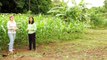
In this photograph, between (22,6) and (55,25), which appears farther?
(22,6)

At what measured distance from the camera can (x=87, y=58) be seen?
37.7 ft

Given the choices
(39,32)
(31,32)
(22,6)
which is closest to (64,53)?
(31,32)

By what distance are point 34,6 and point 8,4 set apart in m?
3.31

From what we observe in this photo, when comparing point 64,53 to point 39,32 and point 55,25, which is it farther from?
point 55,25

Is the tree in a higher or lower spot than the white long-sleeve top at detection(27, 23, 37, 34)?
higher

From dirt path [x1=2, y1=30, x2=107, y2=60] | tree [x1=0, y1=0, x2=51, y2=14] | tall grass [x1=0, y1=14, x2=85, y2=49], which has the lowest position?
dirt path [x1=2, y1=30, x2=107, y2=60]

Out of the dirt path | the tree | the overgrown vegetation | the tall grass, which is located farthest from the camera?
the tree

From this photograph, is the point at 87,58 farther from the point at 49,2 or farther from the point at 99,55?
the point at 49,2

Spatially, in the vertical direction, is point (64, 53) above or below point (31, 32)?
below

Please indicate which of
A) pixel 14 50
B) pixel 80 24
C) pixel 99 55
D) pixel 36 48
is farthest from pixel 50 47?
pixel 80 24

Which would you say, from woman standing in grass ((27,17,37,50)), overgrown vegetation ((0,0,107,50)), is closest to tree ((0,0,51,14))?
overgrown vegetation ((0,0,107,50))

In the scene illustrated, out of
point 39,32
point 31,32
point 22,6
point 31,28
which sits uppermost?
point 22,6

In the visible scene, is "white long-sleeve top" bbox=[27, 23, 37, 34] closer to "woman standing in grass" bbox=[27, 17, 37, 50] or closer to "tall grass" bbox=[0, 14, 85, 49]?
"woman standing in grass" bbox=[27, 17, 37, 50]

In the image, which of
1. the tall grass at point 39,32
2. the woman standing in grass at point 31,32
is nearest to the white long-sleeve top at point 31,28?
the woman standing in grass at point 31,32
